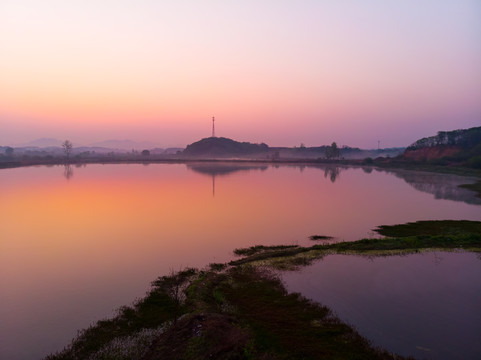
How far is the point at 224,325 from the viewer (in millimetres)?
14242

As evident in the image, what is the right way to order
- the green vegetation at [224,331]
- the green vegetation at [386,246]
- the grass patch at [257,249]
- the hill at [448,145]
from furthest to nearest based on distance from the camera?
the hill at [448,145]
the grass patch at [257,249]
the green vegetation at [386,246]
the green vegetation at [224,331]

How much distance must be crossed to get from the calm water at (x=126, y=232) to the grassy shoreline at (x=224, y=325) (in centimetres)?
199

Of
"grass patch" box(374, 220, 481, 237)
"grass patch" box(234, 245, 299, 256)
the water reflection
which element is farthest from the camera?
"grass patch" box(374, 220, 481, 237)

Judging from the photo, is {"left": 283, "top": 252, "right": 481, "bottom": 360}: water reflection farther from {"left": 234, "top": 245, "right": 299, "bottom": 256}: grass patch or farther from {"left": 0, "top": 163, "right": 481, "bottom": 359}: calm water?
{"left": 234, "top": 245, "right": 299, "bottom": 256}: grass patch

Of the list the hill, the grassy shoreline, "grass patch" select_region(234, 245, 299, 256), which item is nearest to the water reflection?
the grassy shoreline

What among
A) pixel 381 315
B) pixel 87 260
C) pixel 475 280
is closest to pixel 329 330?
pixel 381 315

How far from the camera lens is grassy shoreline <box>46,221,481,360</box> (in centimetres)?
1292

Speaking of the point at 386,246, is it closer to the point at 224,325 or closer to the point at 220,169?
the point at 224,325

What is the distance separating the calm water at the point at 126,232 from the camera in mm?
18125

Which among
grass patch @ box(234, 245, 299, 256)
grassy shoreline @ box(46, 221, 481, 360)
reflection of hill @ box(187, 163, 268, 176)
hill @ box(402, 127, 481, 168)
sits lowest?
grass patch @ box(234, 245, 299, 256)

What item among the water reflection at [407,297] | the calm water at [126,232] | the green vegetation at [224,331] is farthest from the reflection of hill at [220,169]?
the green vegetation at [224,331]

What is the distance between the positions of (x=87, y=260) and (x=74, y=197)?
1576 inches

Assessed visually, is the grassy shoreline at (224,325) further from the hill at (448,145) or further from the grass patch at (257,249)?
the hill at (448,145)

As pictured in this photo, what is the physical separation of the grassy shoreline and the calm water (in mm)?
1995
